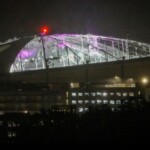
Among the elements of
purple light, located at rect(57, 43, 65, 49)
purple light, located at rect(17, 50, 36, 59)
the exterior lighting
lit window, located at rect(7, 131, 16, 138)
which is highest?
purple light, located at rect(57, 43, 65, 49)

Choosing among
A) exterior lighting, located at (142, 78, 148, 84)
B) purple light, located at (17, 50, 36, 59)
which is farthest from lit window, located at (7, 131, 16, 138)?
purple light, located at (17, 50, 36, 59)

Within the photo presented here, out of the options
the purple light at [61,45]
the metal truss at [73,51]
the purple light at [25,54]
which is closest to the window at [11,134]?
the metal truss at [73,51]

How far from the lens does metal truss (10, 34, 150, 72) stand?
48344 millimetres

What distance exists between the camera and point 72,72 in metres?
47.9

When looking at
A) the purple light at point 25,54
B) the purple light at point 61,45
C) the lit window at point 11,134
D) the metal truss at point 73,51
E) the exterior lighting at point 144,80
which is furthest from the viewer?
the purple light at point 61,45

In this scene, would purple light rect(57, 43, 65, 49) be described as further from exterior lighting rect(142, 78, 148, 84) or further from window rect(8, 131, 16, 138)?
window rect(8, 131, 16, 138)

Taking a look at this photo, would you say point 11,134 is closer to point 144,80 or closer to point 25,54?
point 25,54

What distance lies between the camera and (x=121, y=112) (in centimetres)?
3094

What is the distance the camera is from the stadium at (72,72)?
40500mm

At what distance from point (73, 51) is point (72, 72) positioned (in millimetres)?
3558

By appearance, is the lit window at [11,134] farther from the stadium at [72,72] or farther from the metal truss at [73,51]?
the metal truss at [73,51]

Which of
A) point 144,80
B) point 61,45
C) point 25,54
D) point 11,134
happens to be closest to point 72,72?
point 61,45

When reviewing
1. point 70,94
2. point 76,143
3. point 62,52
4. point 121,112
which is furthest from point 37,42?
point 76,143

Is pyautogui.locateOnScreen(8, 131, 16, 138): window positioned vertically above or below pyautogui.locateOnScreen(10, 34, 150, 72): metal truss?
below
